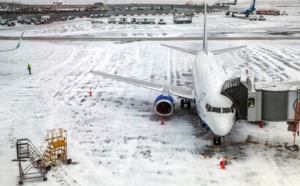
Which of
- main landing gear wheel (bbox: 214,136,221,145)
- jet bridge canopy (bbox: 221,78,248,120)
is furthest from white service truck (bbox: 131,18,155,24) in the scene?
main landing gear wheel (bbox: 214,136,221,145)

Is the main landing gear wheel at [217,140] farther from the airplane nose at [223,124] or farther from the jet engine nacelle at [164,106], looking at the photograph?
the jet engine nacelle at [164,106]

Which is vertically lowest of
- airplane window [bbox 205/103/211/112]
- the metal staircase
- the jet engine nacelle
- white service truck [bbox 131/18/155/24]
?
the metal staircase

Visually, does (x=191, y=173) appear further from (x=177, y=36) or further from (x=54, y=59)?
(x=177, y=36)

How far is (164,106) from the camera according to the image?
91.8 ft

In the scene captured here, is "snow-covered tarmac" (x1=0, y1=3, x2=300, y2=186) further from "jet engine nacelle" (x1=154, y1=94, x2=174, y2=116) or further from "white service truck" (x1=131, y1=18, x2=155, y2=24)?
"white service truck" (x1=131, y1=18, x2=155, y2=24)

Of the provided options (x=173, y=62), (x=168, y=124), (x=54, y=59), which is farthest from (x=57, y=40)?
(x=168, y=124)

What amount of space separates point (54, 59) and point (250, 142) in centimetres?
3856

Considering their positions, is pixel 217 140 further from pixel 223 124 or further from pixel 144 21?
pixel 144 21

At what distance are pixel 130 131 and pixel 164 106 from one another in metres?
3.63

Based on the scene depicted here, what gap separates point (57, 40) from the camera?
73375 mm

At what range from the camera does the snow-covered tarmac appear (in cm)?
1969

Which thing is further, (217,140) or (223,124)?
(217,140)

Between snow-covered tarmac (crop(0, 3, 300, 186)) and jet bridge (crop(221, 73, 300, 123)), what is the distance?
88.3 inches

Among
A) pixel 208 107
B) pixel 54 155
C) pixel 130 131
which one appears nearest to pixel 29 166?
pixel 54 155
